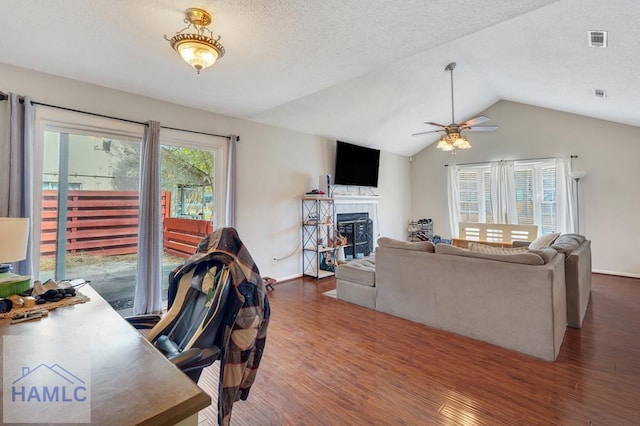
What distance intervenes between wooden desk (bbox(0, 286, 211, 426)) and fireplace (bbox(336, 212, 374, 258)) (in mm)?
5088

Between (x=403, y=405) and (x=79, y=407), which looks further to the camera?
(x=403, y=405)

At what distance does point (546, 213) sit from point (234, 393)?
7043 mm

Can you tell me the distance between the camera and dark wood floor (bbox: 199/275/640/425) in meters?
1.84

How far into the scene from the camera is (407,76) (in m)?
4.59

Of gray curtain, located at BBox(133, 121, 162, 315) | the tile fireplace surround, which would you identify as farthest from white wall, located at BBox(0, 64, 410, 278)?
the tile fireplace surround

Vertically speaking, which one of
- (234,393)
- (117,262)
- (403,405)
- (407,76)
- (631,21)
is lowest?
(403,405)

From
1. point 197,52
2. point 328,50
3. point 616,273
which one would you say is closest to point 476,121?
point 328,50

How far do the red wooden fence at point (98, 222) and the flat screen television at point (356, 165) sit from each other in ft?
11.0

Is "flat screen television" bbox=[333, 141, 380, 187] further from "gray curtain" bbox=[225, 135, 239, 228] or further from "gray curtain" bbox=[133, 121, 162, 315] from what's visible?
"gray curtain" bbox=[133, 121, 162, 315]

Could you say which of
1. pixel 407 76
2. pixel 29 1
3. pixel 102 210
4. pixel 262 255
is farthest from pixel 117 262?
pixel 407 76

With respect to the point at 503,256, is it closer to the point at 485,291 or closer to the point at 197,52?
the point at 485,291

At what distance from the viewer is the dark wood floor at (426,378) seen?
6.05 feet

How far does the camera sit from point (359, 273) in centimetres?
385

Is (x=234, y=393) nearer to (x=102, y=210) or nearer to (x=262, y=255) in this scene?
(x=102, y=210)
